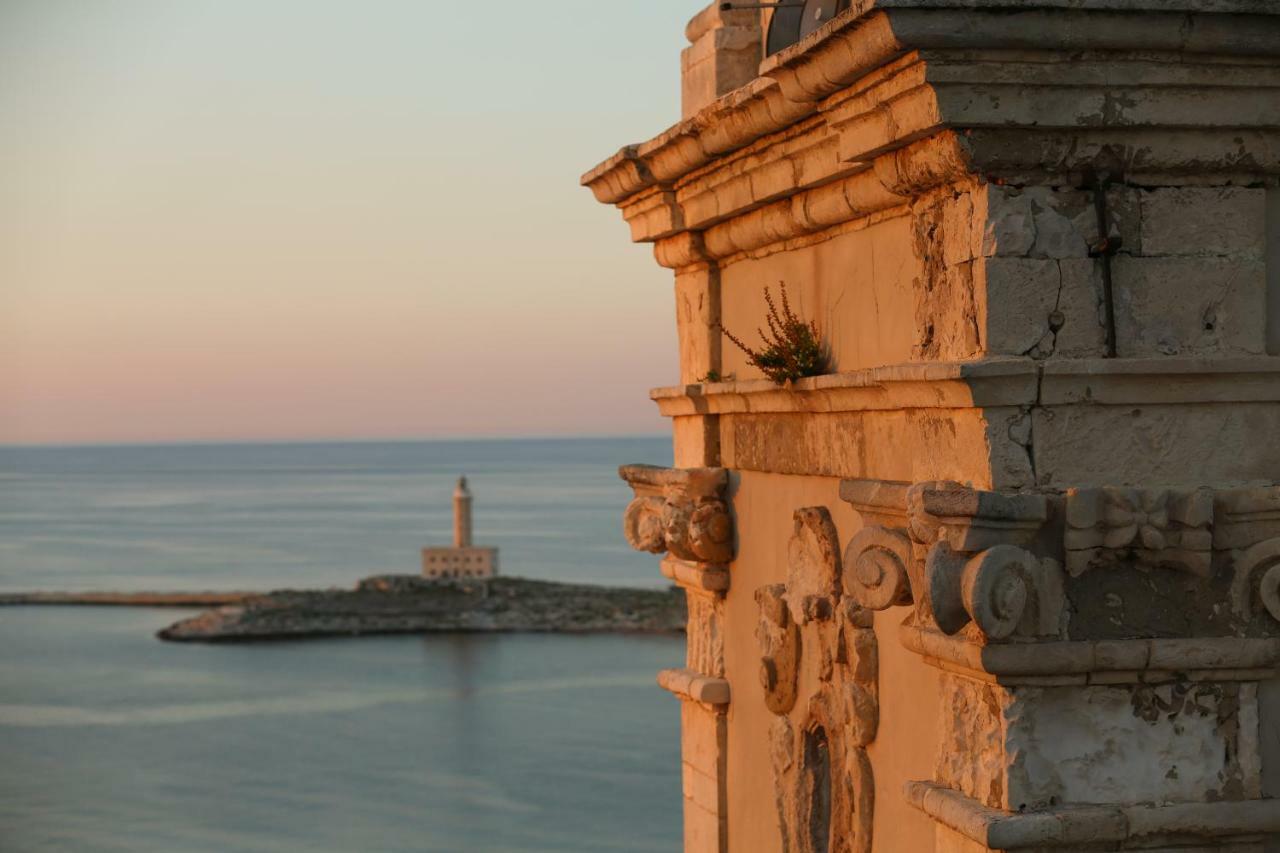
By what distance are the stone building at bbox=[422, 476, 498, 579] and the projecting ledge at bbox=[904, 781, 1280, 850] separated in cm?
6516

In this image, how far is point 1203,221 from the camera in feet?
13.5

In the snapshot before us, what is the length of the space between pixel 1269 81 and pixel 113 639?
62.3 metres

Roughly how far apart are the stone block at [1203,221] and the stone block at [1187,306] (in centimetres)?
3

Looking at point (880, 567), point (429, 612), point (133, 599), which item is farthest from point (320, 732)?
point (880, 567)

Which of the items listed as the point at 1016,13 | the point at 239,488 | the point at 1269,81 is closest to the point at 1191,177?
the point at 1269,81

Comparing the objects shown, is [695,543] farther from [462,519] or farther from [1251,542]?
[462,519]

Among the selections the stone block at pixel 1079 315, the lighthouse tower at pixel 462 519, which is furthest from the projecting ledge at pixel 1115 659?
the lighthouse tower at pixel 462 519

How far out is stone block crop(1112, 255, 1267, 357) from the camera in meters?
4.07

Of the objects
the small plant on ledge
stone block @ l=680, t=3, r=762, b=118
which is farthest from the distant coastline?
the small plant on ledge

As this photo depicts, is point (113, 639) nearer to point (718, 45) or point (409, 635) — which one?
point (409, 635)

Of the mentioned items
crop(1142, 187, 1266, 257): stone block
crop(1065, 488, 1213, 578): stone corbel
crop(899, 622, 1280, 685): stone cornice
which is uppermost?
crop(1142, 187, 1266, 257): stone block

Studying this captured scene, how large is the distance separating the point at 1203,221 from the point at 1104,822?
1240 mm

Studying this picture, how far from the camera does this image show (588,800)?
121 feet

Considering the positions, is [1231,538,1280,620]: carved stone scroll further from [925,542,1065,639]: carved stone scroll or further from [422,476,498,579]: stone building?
[422,476,498,579]: stone building
